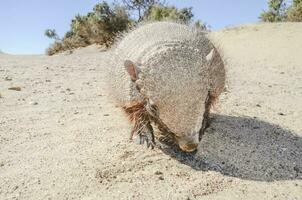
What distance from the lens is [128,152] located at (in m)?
4.12

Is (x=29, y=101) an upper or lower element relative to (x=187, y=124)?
lower

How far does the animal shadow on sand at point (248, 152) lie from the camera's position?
383 cm

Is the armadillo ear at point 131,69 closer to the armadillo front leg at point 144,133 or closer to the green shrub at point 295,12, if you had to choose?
the armadillo front leg at point 144,133

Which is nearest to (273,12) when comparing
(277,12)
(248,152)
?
(277,12)

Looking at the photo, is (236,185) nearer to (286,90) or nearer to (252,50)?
(286,90)

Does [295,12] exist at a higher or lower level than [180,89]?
higher

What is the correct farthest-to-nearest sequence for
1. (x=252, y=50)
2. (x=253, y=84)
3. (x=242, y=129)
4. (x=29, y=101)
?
(x=252, y=50) → (x=253, y=84) → (x=29, y=101) → (x=242, y=129)

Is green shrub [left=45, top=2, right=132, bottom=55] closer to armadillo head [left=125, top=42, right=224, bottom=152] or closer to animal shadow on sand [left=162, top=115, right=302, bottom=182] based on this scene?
animal shadow on sand [left=162, top=115, right=302, bottom=182]

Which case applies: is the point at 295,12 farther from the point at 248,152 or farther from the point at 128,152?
the point at 128,152

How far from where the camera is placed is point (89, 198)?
130 inches

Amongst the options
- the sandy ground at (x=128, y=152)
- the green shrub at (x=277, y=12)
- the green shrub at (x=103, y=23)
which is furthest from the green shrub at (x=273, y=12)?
the sandy ground at (x=128, y=152)

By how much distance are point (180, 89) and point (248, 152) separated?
4.42ft

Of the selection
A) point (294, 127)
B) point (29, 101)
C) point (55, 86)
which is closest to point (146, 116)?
point (294, 127)

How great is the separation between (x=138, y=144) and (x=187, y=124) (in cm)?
112
